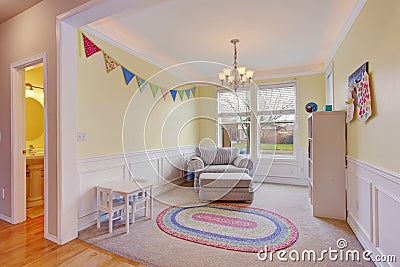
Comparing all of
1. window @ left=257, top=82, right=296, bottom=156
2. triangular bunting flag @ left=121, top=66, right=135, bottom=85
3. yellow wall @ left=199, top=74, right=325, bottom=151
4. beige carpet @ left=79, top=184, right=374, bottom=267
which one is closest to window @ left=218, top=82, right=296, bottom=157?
window @ left=257, top=82, right=296, bottom=156

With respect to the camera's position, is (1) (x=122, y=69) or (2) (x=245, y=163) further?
(2) (x=245, y=163)

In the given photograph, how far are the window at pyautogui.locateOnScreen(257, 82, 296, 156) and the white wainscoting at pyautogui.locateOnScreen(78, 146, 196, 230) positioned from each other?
6.34 ft

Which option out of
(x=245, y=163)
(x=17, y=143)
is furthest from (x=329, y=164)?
(x=17, y=143)

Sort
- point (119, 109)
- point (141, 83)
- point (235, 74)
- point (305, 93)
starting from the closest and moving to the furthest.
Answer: point (119, 109) < point (235, 74) < point (141, 83) < point (305, 93)

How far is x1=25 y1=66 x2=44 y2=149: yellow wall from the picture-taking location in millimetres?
3701

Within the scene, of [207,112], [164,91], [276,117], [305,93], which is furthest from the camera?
[207,112]

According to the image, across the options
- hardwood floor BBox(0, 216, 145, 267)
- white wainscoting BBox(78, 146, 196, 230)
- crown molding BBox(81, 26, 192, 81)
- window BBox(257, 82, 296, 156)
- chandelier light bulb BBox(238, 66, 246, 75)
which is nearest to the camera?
hardwood floor BBox(0, 216, 145, 267)

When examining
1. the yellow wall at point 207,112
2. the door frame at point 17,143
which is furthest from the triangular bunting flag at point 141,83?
the yellow wall at point 207,112

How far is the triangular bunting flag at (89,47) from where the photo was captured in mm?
2586

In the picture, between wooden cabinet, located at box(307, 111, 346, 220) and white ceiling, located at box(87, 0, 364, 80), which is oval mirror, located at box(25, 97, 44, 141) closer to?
white ceiling, located at box(87, 0, 364, 80)

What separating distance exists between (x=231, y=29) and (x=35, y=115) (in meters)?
3.64

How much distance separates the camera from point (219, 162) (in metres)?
4.57

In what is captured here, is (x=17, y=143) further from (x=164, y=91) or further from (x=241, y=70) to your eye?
(x=241, y=70)

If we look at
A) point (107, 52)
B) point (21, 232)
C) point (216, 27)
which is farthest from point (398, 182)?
point (21, 232)
